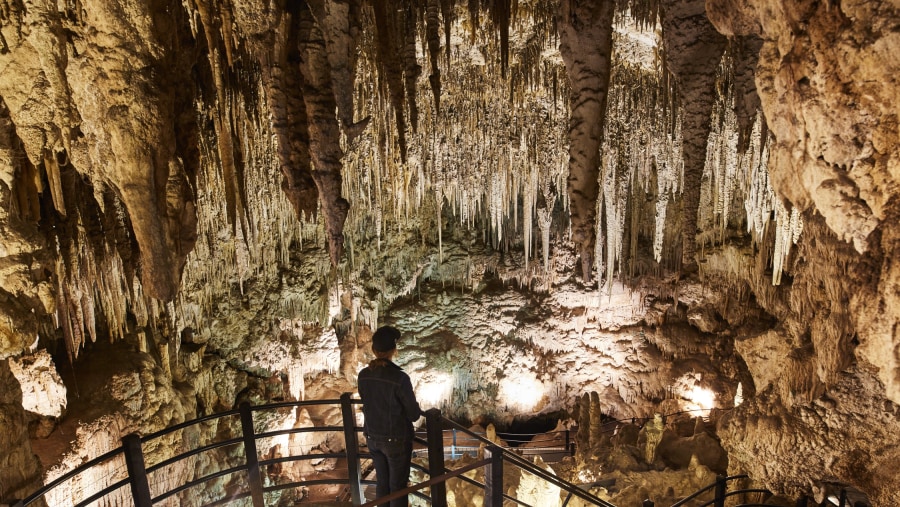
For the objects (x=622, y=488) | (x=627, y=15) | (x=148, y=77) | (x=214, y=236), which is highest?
(x=627, y=15)

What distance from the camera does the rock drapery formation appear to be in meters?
2.29

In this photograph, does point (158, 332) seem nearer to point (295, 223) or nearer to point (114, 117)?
point (295, 223)

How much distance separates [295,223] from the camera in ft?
29.3

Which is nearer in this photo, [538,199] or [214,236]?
[214,236]

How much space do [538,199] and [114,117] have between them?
827cm

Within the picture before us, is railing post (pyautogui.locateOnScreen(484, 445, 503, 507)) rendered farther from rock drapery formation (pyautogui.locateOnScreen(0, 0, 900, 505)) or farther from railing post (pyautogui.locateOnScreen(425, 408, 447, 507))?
rock drapery formation (pyautogui.locateOnScreen(0, 0, 900, 505))

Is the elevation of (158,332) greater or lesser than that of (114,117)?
lesser

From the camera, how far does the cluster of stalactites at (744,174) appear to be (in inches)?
206

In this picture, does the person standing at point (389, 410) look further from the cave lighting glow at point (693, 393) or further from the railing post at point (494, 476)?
the cave lighting glow at point (693, 393)

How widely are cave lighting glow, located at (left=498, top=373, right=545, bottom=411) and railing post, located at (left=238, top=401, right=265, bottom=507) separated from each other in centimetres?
762

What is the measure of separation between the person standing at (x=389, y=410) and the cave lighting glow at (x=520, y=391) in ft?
25.7

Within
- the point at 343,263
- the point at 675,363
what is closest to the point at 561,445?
the point at 675,363

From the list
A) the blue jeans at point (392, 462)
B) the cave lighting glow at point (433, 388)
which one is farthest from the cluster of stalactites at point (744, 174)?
the cave lighting glow at point (433, 388)

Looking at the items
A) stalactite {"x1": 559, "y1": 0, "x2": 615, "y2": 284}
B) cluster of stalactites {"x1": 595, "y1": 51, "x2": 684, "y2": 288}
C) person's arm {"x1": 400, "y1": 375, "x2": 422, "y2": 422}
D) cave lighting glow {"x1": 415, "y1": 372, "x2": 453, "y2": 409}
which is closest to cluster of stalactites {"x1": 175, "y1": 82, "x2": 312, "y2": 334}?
cave lighting glow {"x1": 415, "y1": 372, "x2": 453, "y2": 409}
